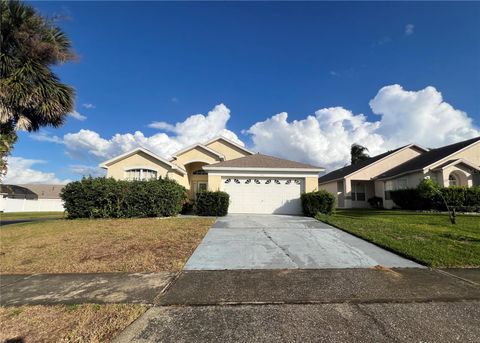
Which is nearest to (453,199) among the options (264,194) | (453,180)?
(453,180)

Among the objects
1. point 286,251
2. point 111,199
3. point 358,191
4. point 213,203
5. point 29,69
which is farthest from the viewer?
point 358,191

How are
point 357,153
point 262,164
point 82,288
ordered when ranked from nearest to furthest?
point 82,288, point 262,164, point 357,153

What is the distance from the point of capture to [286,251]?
22.0 ft

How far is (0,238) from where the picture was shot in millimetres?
9281

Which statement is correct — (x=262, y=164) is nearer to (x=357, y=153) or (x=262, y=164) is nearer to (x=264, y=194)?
(x=264, y=194)

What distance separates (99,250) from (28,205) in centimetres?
3774

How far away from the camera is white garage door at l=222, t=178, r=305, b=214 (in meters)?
15.9

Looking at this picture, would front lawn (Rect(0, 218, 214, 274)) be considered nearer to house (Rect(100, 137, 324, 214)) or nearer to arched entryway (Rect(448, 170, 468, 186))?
house (Rect(100, 137, 324, 214))

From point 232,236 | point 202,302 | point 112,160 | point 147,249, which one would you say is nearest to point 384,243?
point 232,236

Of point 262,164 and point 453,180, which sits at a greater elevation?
point 262,164

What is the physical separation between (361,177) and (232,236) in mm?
21122

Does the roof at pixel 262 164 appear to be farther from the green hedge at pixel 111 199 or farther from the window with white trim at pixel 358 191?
the window with white trim at pixel 358 191

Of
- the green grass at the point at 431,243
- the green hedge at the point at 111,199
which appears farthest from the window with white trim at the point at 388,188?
the green hedge at the point at 111,199

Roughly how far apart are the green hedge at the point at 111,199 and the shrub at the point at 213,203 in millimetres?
2158
